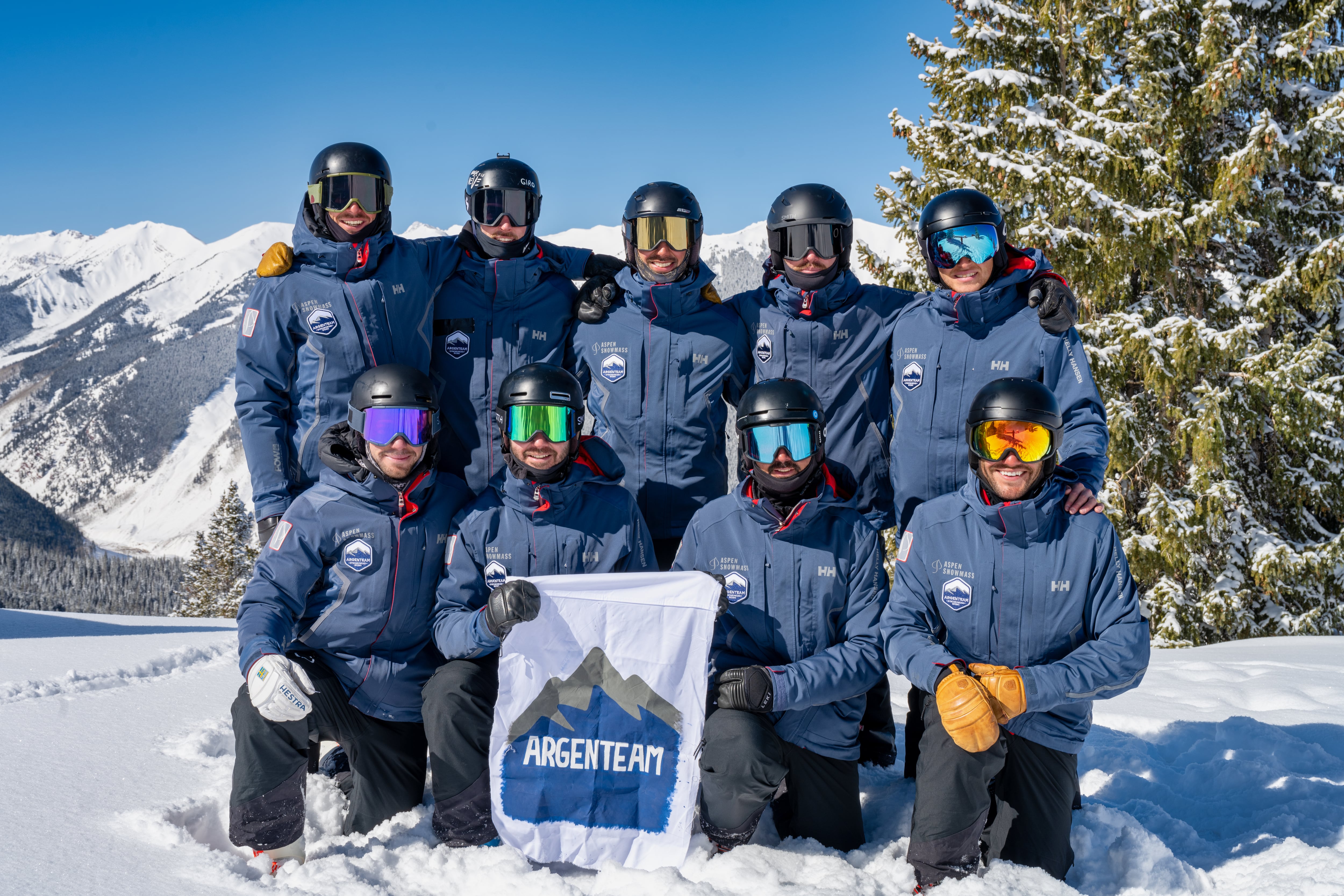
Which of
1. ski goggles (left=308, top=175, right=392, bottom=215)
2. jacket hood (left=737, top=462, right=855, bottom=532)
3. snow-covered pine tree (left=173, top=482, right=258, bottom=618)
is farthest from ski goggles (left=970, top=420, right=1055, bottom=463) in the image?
snow-covered pine tree (left=173, top=482, right=258, bottom=618)

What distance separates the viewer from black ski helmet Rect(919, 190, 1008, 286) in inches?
169

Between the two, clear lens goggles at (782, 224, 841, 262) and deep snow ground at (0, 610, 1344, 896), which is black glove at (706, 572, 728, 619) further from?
clear lens goggles at (782, 224, 841, 262)

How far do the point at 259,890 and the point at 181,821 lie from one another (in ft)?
2.86

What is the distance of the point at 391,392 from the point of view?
13.0ft

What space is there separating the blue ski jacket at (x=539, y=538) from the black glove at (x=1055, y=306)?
2.14 meters

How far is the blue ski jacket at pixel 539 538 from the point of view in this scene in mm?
3869

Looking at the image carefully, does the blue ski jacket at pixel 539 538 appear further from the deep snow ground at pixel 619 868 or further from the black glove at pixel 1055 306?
the black glove at pixel 1055 306

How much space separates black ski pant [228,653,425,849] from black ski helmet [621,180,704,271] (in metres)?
2.61

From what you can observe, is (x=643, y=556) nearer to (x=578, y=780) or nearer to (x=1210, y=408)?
(x=578, y=780)

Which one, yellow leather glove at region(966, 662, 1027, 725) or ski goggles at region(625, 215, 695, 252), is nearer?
yellow leather glove at region(966, 662, 1027, 725)

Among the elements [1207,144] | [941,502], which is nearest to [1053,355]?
[941,502]

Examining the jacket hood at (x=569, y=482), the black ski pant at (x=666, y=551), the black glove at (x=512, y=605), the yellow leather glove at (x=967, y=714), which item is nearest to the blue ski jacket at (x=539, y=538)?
the jacket hood at (x=569, y=482)

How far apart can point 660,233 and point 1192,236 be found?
10239 mm

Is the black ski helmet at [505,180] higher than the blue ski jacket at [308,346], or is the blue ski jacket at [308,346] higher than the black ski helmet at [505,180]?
the black ski helmet at [505,180]
